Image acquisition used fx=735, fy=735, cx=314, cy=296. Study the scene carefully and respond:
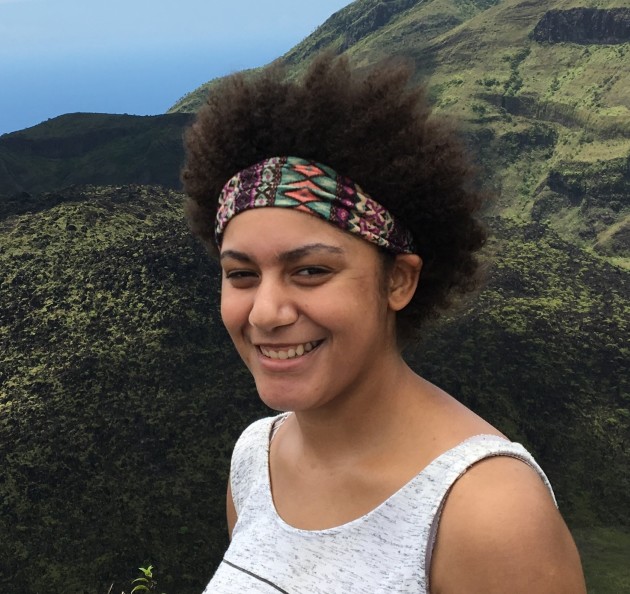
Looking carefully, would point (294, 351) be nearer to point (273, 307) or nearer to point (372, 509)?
point (273, 307)

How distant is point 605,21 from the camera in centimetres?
8319

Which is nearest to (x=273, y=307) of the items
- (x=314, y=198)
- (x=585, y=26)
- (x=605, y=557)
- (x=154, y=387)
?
(x=314, y=198)

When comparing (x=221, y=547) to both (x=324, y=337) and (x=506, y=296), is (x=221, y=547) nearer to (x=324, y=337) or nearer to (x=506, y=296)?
(x=506, y=296)

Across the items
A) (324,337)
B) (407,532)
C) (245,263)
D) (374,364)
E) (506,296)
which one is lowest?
(506,296)

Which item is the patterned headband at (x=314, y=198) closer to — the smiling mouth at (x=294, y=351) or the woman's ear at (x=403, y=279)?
the woman's ear at (x=403, y=279)

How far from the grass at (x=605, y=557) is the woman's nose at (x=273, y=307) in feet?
88.8

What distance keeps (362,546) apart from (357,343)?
1.81 ft

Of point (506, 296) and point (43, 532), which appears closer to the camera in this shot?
point (43, 532)

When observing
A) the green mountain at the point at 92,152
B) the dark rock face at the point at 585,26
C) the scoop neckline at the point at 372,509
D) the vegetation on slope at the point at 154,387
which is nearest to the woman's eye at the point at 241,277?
the scoop neckline at the point at 372,509

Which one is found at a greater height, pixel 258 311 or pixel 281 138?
pixel 281 138

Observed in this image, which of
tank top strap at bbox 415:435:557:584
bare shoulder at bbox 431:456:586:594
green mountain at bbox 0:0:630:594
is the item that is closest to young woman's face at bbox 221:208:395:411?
tank top strap at bbox 415:435:557:584

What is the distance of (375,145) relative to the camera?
224 cm

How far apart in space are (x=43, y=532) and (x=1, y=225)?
1795 cm

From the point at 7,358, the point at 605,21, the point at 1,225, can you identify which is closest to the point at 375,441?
the point at 7,358
